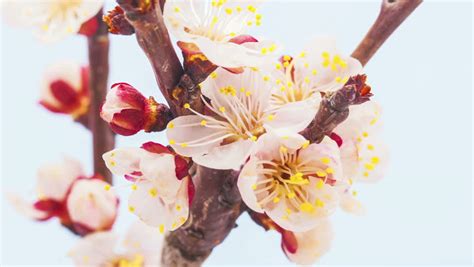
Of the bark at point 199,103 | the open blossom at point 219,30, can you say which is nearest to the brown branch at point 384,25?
the bark at point 199,103

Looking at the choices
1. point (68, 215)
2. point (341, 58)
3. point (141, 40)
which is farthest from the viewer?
point (68, 215)

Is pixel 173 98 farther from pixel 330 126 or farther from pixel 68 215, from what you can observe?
pixel 68 215

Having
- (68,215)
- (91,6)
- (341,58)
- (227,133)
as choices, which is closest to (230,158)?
(227,133)

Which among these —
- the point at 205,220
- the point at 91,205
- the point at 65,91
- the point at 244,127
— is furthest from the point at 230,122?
the point at 65,91

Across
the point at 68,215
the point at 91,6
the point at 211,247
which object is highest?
the point at 91,6

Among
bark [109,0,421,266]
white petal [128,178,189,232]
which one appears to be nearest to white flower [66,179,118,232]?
bark [109,0,421,266]

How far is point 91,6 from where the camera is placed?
640 millimetres

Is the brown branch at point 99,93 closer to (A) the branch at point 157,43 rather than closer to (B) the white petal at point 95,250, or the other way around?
(B) the white petal at point 95,250

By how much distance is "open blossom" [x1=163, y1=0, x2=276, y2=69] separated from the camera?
0.44 meters

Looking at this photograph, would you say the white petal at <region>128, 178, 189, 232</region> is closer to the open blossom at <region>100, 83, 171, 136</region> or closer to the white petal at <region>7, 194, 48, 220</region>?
the open blossom at <region>100, 83, 171, 136</region>

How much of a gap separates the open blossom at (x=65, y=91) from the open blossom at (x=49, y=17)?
10cm

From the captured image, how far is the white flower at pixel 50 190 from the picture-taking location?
2.47 feet

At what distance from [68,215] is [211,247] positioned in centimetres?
22

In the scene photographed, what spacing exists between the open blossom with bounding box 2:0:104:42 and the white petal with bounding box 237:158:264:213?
0.29 m
